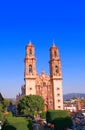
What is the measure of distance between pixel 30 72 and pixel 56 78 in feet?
20.4

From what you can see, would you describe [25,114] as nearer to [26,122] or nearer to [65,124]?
[65,124]

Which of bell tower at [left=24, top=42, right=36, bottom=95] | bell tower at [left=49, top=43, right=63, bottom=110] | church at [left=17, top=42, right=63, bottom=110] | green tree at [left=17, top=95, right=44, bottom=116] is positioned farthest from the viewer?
bell tower at [left=49, top=43, right=63, bottom=110]

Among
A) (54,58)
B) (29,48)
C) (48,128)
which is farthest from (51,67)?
(48,128)

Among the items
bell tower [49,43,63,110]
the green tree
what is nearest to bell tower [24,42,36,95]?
bell tower [49,43,63,110]

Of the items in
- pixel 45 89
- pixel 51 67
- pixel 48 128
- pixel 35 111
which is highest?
pixel 51 67

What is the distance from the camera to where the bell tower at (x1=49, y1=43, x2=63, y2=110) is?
7325 cm

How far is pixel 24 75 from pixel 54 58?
8.25 meters

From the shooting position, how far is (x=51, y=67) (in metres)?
75.7

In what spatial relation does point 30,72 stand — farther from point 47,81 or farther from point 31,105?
point 31,105

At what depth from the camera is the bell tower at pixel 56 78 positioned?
73.2 metres

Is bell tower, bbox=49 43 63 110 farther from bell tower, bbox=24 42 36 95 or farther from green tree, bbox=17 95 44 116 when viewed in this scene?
green tree, bbox=17 95 44 116

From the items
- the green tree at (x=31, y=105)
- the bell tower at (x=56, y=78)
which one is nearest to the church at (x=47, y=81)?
the bell tower at (x=56, y=78)

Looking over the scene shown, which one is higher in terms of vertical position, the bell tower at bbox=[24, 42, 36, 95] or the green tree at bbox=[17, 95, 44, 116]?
the bell tower at bbox=[24, 42, 36, 95]

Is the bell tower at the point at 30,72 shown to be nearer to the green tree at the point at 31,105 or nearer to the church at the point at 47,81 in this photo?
the church at the point at 47,81
